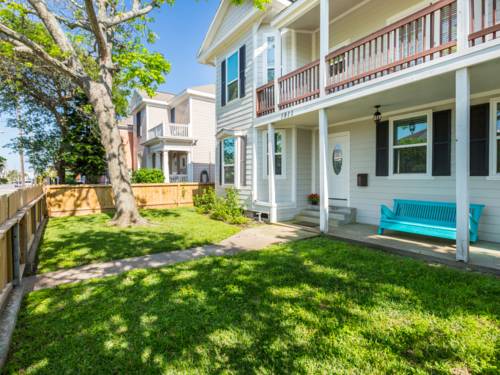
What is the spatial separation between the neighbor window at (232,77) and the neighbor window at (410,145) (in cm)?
592

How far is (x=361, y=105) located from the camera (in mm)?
6516

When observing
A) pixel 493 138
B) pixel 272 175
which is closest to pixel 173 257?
pixel 272 175

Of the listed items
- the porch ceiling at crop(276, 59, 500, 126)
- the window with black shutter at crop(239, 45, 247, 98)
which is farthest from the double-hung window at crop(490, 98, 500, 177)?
the window with black shutter at crop(239, 45, 247, 98)

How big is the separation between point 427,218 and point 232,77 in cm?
824

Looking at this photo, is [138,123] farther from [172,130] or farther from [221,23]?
[221,23]

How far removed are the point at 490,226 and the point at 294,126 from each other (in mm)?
5629

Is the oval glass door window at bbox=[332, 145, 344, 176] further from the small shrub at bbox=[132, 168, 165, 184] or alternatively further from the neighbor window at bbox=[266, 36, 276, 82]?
the small shrub at bbox=[132, 168, 165, 184]

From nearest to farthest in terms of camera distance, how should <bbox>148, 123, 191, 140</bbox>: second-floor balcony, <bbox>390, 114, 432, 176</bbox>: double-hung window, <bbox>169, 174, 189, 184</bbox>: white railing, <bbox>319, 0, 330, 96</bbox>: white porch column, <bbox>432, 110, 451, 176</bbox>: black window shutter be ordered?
<bbox>432, 110, 451, 176</bbox>: black window shutter, <bbox>319, 0, 330, 96</bbox>: white porch column, <bbox>390, 114, 432, 176</bbox>: double-hung window, <bbox>148, 123, 191, 140</bbox>: second-floor balcony, <bbox>169, 174, 189, 184</bbox>: white railing

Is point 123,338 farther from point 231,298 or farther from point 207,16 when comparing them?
point 207,16

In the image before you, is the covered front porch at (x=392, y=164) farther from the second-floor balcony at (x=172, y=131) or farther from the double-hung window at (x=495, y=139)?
the second-floor balcony at (x=172, y=131)

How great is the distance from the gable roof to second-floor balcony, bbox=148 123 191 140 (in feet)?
18.9

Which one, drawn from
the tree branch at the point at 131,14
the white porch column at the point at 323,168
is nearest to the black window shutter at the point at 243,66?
the tree branch at the point at 131,14

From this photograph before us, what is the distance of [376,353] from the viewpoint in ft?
7.54

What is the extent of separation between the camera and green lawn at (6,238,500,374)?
2211 mm
